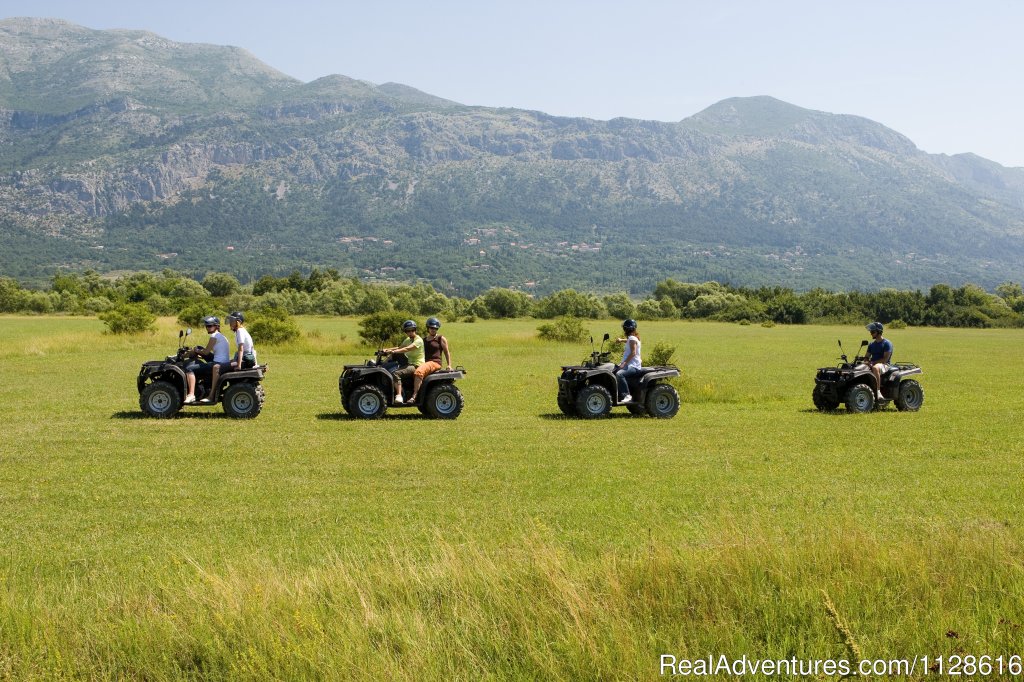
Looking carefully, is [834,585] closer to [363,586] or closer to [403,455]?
[363,586]

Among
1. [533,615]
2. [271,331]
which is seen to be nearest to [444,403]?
[533,615]

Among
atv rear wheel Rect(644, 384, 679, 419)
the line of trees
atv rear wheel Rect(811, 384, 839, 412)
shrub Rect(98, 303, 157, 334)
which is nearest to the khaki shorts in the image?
atv rear wheel Rect(644, 384, 679, 419)

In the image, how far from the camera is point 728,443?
46.8 feet

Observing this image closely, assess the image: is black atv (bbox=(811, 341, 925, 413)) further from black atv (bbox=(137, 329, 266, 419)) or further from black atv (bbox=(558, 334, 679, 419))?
black atv (bbox=(137, 329, 266, 419))

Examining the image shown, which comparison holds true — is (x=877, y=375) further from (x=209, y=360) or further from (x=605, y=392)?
(x=209, y=360)

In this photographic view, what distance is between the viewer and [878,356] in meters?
18.7

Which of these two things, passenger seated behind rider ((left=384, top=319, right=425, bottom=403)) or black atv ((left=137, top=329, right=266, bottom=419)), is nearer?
black atv ((left=137, top=329, right=266, bottom=419))

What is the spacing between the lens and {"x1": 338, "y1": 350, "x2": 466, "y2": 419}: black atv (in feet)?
54.6

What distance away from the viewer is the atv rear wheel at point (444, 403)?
1673cm

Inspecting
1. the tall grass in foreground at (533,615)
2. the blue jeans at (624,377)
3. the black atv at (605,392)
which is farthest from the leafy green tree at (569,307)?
the tall grass in foreground at (533,615)

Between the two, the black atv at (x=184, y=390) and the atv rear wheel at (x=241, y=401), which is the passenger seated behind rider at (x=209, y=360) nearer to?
the black atv at (x=184, y=390)

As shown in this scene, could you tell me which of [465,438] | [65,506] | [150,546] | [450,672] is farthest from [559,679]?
[465,438]

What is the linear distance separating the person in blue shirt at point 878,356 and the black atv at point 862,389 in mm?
88

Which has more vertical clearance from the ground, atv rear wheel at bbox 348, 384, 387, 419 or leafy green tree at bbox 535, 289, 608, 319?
leafy green tree at bbox 535, 289, 608, 319
